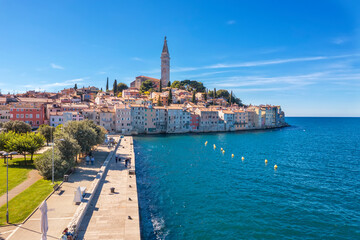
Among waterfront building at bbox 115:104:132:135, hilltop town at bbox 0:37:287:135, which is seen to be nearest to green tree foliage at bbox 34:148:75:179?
hilltop town at bbox 0:37:287:135

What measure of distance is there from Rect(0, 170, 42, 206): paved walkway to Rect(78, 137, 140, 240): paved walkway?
5.92 meters

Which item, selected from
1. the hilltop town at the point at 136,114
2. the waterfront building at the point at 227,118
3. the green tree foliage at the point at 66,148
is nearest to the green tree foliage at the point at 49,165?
the green tree foliage at the point at 66,148

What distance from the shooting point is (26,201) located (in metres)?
15.5

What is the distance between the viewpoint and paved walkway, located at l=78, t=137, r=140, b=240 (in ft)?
40.1

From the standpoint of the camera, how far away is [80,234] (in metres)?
12.0

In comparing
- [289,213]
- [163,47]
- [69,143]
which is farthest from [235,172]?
[163,47]

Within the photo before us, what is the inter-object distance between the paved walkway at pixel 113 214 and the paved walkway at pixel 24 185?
5917 mm

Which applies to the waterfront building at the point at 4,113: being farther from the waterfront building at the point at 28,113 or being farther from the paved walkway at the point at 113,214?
the paved walkway at the point at 113,214

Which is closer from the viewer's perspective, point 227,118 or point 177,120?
point 177,120

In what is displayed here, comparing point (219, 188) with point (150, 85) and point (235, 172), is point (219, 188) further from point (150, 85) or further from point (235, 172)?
point (150, 85)

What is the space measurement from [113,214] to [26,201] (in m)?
6.63

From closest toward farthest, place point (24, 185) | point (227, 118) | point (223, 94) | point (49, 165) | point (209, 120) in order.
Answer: point (24, 185) < point (49, 165) < point (209, 120) < point (227, 118) < point (223, 94)

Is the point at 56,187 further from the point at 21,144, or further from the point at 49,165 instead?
the point at 21,144

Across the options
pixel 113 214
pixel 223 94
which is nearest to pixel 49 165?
pixel 113 214
